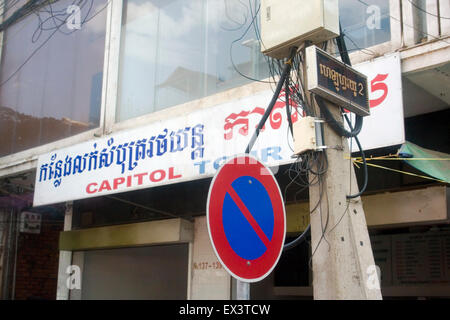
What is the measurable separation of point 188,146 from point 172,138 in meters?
0.32

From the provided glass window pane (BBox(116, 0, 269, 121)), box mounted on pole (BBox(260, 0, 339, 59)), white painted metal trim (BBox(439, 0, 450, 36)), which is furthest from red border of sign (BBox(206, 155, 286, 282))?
glass window pane (BBox(116, 0, 269, 121))

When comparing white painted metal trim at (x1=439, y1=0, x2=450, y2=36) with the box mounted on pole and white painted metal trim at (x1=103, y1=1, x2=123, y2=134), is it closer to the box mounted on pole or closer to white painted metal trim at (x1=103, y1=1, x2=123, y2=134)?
the box mounted on pole

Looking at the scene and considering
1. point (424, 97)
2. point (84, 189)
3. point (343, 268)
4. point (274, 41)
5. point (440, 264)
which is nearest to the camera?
point (343, 268)

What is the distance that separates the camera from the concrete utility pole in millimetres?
3609

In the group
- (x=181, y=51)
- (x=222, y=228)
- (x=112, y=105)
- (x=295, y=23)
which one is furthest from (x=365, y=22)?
(x=112, y=105)

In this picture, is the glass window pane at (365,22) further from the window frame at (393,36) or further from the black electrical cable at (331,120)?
the black electrical cable at (331,120)

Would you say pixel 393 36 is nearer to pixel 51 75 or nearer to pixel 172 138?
pixel 172 138

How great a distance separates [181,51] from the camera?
8297 mm

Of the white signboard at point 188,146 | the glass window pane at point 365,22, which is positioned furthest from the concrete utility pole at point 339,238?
the glass window pane at point 365,22

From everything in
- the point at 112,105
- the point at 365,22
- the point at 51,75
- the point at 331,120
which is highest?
the point at 51,75

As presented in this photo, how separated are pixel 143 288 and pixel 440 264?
5260 mm

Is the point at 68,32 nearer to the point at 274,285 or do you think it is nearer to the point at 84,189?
the point at 84,189

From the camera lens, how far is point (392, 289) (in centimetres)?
759

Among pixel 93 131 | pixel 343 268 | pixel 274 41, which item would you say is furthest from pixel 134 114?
pixel 343 268
